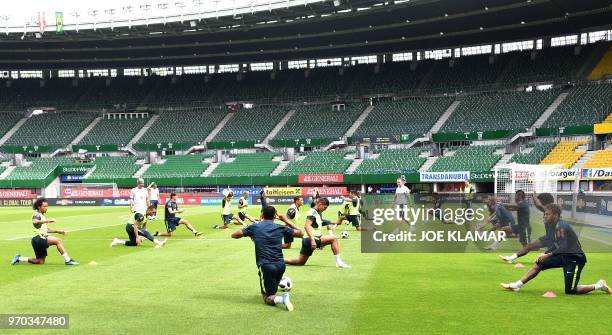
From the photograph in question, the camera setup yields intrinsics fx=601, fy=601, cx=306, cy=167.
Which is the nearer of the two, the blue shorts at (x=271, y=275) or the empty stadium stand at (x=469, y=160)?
the blue shorts at (x=271, y=275)

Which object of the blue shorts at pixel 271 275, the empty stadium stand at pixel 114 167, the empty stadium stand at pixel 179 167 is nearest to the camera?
the blue shorts at pixel 271 275

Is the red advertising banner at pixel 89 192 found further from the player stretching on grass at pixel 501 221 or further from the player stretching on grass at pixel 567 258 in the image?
the player stretching on grass at pixel 567 258

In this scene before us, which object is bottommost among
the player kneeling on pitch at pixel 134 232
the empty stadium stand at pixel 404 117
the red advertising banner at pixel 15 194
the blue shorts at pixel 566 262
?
the red advertising banner at pixel 15 194

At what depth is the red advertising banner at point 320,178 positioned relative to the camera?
2496 inches

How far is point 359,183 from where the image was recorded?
62.6m

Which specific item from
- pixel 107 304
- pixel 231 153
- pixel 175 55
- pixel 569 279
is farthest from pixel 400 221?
pixel 175 55

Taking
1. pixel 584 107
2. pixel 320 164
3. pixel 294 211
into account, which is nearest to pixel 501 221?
pixel 294 211

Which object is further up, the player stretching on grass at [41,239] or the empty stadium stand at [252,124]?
the empty stadium stand at [252,124]

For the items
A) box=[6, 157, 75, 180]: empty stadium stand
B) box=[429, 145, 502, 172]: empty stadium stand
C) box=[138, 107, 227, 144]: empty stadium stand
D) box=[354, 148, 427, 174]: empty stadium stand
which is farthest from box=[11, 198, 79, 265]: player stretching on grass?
box=[138, 107, 227, 144]: empty stadium stand

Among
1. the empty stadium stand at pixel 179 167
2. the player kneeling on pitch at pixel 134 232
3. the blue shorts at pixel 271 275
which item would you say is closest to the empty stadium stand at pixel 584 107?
the empty stadium stand at pixel 179 167

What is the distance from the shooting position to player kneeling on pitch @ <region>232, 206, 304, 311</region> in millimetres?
10781

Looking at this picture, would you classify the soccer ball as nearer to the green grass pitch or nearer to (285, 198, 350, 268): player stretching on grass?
the green grass pitch

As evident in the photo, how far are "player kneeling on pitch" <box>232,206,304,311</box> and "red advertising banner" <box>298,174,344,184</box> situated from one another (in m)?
52.2

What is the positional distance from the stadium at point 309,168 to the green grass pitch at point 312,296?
8cm
